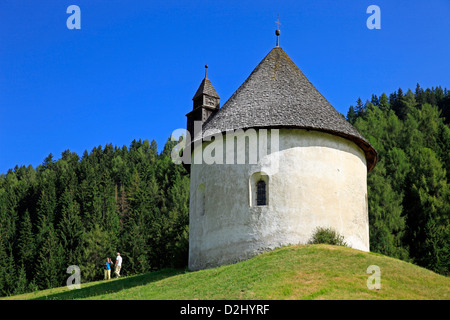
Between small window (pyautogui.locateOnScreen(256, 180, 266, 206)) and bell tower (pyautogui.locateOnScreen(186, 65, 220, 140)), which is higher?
bell tower (pyautogui.locateOnScreen(186, 65, 220, 140))

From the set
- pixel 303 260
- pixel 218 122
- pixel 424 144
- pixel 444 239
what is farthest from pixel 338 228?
pixel 424 144

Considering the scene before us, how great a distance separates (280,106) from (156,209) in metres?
45.2

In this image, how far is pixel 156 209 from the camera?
6600 centimetres

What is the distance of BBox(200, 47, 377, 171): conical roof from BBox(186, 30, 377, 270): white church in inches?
2.0

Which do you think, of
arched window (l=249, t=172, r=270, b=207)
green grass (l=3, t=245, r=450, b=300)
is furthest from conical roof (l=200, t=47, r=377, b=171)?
green grass (l=3, t=245, r=450, b=300)

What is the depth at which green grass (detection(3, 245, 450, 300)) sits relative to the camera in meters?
13.8

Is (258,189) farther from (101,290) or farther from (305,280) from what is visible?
(101,290)

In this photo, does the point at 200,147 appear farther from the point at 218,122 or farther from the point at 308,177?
the point at 308,177

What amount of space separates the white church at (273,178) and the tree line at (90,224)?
8114mm

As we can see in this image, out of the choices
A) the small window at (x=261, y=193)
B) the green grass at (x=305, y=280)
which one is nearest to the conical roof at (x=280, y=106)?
the small window at (x=261, y=193)

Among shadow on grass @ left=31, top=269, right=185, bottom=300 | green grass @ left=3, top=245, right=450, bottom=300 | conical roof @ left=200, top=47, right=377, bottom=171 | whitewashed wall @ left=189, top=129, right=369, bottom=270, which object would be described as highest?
conical roof @ left=200, top=47, right=377, bottom=171

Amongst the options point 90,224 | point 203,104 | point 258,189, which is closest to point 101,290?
point 258,189

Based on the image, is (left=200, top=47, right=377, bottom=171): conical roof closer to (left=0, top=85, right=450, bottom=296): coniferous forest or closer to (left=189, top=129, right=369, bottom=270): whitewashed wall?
(left=189, top=129, right=369, bottom=270): whitewashed wall

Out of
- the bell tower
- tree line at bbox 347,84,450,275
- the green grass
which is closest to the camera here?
the green grass
